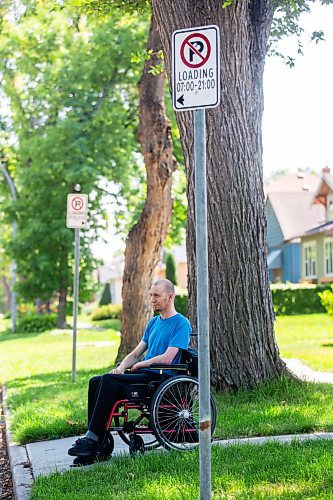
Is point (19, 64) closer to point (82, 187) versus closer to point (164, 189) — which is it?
point (82, 187)

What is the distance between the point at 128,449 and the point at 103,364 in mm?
10124

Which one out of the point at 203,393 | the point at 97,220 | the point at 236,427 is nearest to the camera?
the point at 203,393

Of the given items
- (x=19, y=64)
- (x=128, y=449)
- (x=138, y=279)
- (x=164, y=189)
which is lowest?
(x=128, y=449)

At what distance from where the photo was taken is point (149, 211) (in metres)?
17.5

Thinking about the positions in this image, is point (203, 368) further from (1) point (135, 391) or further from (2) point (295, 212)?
(2) point (295, 212)

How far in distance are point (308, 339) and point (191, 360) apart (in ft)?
52.3

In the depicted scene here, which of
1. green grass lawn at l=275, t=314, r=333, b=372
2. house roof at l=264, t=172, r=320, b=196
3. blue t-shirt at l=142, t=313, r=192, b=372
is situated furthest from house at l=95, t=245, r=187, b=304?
blue t-shirt at l=142, t=313, r=192, b=372

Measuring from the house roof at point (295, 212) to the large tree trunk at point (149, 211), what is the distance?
3414cm

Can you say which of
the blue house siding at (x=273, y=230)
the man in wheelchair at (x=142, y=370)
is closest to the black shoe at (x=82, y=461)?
the man in wheelchair at (x=142, y=370)

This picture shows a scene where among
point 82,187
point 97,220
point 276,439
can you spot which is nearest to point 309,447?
point 276,439

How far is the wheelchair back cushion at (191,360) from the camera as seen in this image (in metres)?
7.95

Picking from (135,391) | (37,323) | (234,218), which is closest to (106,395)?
(135,391)

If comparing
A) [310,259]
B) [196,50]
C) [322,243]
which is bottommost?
[196,50]

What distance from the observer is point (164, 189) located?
17562mm
